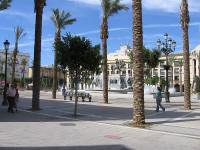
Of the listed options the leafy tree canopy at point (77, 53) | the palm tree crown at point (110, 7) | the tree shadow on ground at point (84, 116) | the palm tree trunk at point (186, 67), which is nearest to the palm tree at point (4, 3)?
the palm tree crown at point (110, 7)

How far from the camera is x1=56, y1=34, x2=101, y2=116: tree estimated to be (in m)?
21.4

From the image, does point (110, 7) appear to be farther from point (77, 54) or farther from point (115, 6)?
point (77, 54)

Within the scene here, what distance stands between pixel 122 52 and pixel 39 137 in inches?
5849

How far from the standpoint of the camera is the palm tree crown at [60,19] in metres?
45.4

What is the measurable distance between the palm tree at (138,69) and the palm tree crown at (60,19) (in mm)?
28374

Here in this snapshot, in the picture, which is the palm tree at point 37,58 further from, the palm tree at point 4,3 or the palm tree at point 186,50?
the palm tree at point 186,50

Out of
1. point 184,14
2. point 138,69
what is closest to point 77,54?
point 138,69

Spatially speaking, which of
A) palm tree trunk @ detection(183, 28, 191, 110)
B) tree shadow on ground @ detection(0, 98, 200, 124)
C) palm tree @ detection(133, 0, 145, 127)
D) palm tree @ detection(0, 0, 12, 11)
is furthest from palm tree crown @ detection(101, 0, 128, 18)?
palm tree @ detection(133, 0, 145, 127)

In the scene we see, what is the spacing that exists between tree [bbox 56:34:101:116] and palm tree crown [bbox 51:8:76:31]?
2388cm

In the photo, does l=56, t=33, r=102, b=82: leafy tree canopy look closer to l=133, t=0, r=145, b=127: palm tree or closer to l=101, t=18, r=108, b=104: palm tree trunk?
l=133, t=0, r=145, b=127: palm tree

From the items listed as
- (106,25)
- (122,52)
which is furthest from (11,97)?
(122,52)

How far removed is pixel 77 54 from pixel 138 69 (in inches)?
191

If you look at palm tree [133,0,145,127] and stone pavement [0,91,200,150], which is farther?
palm tree [133,0,145,127]

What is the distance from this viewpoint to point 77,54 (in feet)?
70.2
